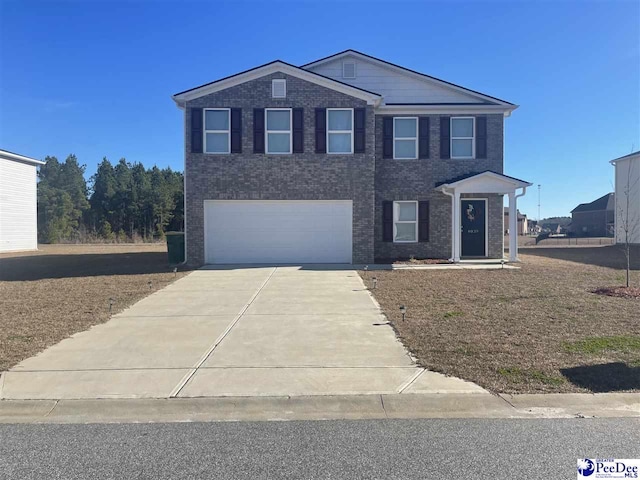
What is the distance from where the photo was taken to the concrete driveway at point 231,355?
204 inches

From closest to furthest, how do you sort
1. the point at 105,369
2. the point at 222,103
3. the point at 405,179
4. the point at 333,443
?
1. the point at 333,443
2. the point at 105,369
3. the point at 222,103
4. the point at 405,179

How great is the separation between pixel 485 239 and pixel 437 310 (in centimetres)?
1101

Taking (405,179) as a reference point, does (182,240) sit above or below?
below

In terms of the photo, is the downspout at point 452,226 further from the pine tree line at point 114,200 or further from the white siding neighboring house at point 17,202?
the pine tree line at point 114,200

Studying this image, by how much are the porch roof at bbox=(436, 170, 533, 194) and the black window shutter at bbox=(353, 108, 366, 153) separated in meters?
3.36

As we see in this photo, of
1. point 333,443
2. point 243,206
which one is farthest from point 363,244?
point 333,443

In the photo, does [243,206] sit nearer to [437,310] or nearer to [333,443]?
[437,310]

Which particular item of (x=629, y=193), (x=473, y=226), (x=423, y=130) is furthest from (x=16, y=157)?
(x=629, y=193)

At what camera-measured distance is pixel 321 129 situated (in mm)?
16859

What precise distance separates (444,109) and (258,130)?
7.15 metres

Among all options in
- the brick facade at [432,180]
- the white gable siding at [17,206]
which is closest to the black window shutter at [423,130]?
the brick facade at [432,180]

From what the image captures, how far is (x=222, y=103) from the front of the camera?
16703mm

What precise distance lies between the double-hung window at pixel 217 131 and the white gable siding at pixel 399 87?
18.6ft

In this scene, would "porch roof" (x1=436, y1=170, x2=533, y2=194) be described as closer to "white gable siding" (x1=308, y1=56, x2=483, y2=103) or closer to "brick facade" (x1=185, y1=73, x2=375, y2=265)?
"brick facade" (x1=185, y1=73, x2=375, y2=265)
